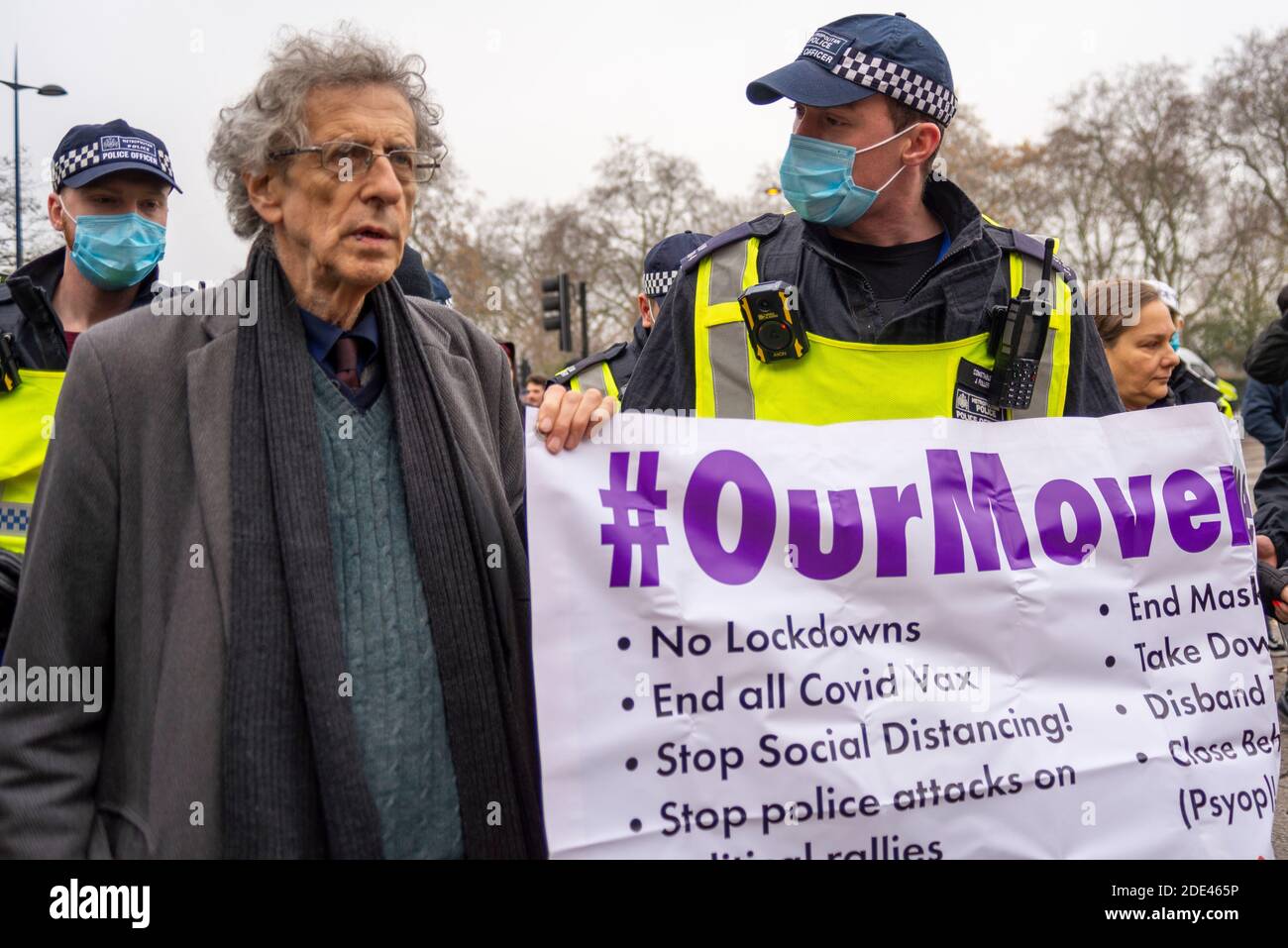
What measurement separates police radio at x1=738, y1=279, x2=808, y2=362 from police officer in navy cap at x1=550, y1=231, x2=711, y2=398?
2.59 m

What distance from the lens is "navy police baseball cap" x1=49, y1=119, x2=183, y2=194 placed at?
3.73 metres

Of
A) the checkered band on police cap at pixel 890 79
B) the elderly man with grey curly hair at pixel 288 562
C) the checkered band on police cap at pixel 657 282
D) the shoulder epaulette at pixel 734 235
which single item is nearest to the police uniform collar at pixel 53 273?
the elderly man with grey curly hair at pixel 288 562

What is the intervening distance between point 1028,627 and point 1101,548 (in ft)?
0.89

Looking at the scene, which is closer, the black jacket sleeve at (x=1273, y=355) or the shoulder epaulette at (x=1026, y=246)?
the shoulder epaulette at (x=1026, y=246)

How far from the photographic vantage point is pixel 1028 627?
245cm

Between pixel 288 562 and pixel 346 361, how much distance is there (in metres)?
0.47

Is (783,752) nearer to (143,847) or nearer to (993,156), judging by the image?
(143,847)

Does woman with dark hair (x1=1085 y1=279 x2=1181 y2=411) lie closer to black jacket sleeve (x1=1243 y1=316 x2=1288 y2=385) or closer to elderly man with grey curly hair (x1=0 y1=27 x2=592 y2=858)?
black jacket sleeve (x1=1243 y1=316 x2=1288 y2=385)

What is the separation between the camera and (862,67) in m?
2.94

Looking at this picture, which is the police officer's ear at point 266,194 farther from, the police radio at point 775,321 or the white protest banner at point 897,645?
the police radio at point 775,321

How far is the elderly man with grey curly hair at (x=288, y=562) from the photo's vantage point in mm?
2000

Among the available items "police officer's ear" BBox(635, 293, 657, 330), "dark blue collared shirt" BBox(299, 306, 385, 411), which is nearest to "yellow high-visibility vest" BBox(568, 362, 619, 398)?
"police officer's ear" BBox(635, 293, 657, 330)

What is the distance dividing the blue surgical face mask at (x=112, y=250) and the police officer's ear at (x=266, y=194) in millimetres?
1624
